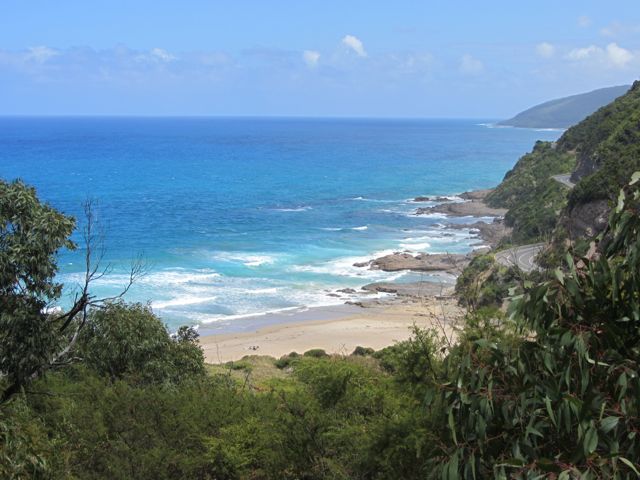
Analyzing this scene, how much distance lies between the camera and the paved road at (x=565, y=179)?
69.0 metres

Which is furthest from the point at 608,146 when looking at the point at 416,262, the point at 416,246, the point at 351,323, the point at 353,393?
the point at 353,393

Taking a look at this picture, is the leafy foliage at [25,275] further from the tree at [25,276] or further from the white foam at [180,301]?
the white foam at [180,301]

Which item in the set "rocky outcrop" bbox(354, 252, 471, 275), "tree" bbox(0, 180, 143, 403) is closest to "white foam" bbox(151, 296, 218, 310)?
"rocky outcrop" bbox(354, 252, 471, 275)

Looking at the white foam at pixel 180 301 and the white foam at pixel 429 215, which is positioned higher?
the white foam at pixel 429 215

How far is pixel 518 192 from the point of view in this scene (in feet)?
286

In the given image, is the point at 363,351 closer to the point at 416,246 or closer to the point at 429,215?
the point at 416,246

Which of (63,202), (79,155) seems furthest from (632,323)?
(79,155)

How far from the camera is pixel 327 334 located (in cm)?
4384

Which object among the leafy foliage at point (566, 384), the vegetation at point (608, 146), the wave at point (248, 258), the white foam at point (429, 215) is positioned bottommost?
the wave at point (248, 258)

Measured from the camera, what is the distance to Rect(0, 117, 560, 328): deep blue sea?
54.4 meters

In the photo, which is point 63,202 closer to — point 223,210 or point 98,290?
point 223,210

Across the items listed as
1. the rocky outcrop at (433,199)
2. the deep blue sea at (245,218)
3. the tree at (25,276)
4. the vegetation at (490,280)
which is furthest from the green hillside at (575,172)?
the tree at (25,276)

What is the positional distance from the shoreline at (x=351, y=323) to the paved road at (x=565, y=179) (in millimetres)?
13927

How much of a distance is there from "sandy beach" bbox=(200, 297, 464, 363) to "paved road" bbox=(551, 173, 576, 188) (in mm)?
25903
